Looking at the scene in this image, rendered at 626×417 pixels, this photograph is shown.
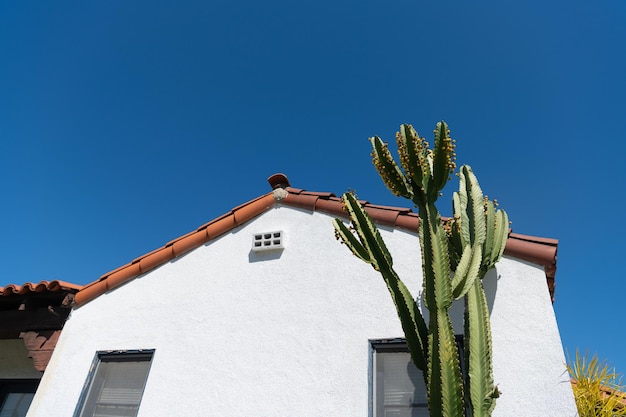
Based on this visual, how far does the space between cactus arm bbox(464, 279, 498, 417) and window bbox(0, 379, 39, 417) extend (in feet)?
20.2

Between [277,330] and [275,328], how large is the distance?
4 cm

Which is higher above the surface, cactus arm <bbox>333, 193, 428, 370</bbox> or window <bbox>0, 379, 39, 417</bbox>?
cactus arm <bbox>333, 193, 428, 370</bbox>

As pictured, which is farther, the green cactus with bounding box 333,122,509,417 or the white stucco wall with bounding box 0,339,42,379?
the white stucco wall with bounding box 0,339,42,379

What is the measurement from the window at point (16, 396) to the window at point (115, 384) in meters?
1.79

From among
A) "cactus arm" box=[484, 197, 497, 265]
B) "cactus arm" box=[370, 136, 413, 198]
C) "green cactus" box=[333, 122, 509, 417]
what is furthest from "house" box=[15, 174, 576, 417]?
"cactus arm" box=[370, 136, 413, 198]

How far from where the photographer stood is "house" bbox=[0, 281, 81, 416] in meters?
5.41

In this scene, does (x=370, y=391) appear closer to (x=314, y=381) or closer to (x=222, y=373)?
(x=314, y=381)

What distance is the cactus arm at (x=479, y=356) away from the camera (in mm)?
2633

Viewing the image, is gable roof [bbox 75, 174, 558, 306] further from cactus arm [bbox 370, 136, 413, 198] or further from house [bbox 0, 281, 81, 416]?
cactus arm [bbox 370, 136, 413, 198]

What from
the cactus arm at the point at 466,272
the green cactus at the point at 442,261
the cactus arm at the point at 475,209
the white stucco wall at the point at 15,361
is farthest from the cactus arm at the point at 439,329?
the white stucco wall at the point at 15,361

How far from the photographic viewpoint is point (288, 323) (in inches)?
182

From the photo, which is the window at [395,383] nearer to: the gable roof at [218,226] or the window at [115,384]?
the gable roof at [218,226]

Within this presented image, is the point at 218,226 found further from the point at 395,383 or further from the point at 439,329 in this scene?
the point at 439,329

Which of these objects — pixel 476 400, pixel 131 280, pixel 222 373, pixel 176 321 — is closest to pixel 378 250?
pixel 476 400
